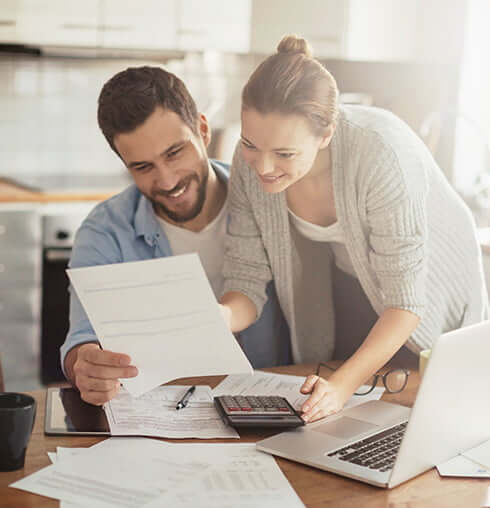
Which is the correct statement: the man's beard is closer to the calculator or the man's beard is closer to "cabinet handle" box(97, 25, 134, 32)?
the calculator

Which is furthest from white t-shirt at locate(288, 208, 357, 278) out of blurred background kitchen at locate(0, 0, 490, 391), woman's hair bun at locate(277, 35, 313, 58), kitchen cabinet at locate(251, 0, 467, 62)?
kitchen cabinet at locate(251, 0, 467, 62)

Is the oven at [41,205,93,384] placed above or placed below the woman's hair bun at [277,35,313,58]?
below

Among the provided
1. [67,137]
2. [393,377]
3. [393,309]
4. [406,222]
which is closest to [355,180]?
[406,222]

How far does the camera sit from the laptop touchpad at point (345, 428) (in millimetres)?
1209

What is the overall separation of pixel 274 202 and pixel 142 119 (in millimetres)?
315

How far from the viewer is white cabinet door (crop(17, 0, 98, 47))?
3.52m

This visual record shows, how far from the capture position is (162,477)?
105cm

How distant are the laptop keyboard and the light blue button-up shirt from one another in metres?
0.68

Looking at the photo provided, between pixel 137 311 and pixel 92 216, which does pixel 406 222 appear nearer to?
pixel 137 311

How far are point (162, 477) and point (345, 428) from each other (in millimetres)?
321

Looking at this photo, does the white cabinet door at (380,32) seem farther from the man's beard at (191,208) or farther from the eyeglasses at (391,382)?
the eyeglasses at (391,382)

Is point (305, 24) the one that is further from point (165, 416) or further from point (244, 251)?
point (165, 416)

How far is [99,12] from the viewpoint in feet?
11.8

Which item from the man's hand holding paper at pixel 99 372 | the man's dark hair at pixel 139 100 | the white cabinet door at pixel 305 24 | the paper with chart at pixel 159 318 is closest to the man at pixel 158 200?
the man's dark hair at pixel 139 100
